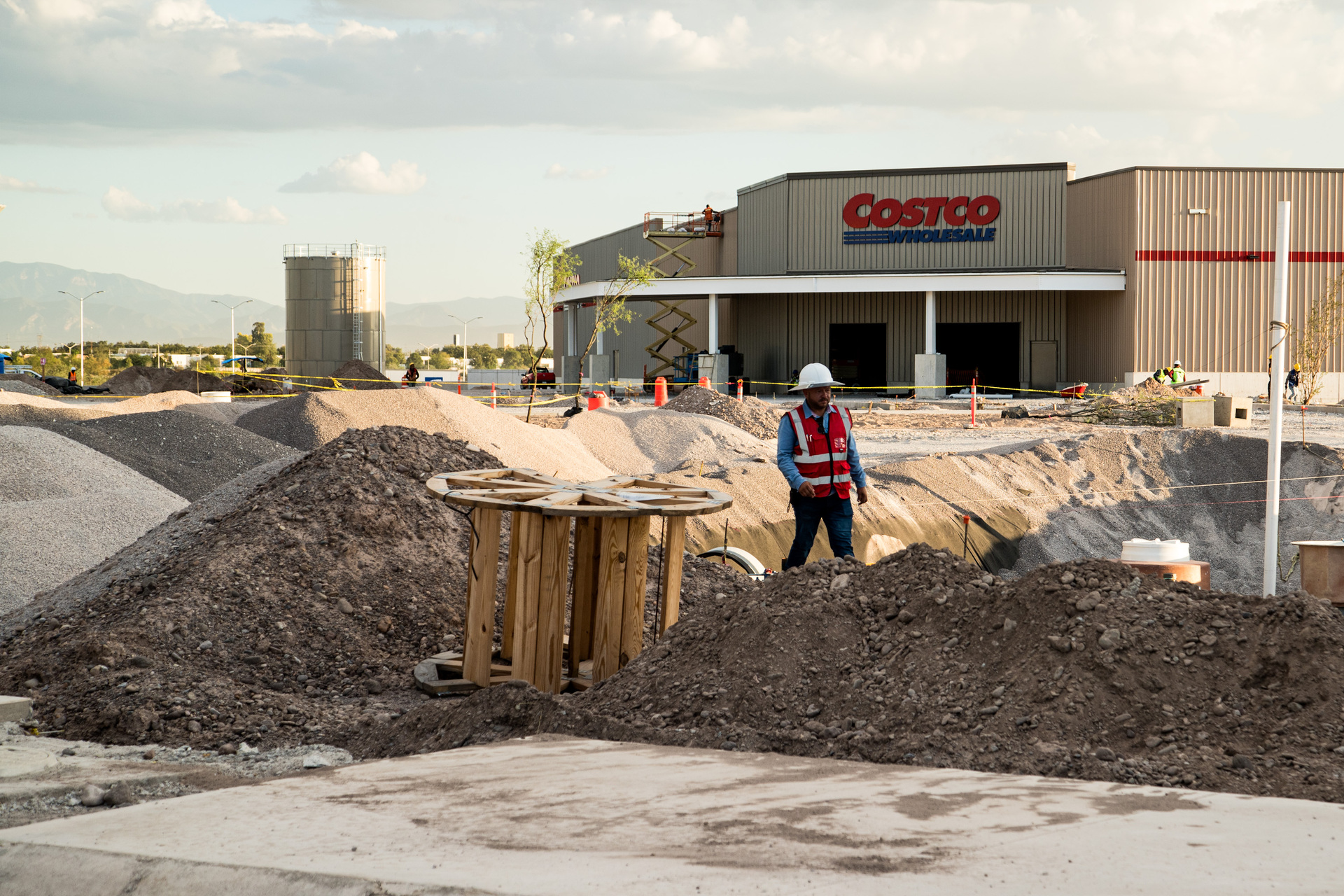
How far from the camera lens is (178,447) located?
16375mm

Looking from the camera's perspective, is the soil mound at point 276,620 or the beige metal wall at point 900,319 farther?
the beige metal wall at point 900,319

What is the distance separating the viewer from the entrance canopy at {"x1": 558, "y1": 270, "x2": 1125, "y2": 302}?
35938mm

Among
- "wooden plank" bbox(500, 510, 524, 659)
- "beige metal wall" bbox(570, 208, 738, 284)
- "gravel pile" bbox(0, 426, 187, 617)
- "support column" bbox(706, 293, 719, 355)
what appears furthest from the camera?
"beige metal wall" bbox(570, 208, 738, 284)

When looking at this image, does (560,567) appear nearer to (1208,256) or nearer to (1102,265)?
(1208,256)

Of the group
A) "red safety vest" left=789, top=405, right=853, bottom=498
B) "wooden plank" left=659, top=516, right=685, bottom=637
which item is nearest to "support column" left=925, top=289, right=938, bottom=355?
"red safety vest" left=789, top=405, right=853, bottom=498

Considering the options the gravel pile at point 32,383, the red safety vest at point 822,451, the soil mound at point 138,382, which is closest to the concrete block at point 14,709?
the red safety vest at point 822,451

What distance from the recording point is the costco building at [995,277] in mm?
36438

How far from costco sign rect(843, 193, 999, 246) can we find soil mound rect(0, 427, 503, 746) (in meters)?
32.6

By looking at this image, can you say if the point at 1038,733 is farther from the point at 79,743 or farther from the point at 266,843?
the point at 79,743

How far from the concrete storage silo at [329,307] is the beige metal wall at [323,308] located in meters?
0.03

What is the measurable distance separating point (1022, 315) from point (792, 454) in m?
33.3

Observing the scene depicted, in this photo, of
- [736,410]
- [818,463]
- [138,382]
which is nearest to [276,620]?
[818,463]

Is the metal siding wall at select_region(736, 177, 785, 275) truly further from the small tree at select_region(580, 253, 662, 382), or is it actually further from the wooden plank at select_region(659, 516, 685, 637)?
the wooden plank at select_region(659, 516, 685, 637)

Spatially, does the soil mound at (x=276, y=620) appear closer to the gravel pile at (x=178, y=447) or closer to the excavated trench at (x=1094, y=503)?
the gravel pile at (x=178, y=447)
